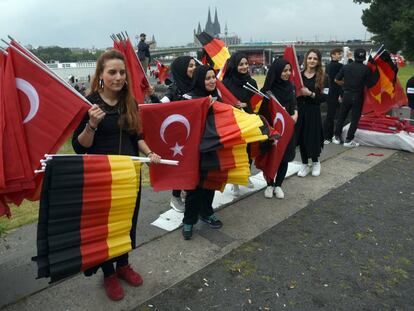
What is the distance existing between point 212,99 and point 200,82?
0.70 feet

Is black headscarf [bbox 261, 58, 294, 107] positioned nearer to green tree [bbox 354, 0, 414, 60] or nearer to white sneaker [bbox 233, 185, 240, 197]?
white sneaker [bbox 233, 185, 240, 197]

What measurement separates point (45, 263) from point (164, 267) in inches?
47.9

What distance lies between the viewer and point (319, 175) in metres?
6.07

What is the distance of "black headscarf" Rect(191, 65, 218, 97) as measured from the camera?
3869mm

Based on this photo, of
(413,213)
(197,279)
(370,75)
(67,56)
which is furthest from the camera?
(67,56)

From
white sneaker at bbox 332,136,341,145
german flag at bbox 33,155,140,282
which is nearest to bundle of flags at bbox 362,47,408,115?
white sneaker at bbox 332,136,341,145

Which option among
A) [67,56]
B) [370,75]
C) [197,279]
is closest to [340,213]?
[197,279]

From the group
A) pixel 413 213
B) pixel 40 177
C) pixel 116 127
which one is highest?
pixel 116 127

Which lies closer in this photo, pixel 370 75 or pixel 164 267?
pixel 164 267

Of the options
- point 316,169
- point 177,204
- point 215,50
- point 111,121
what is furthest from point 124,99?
point 215,50

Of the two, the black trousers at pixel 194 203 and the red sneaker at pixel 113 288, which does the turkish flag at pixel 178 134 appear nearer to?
the black trousers at pixel 194 203

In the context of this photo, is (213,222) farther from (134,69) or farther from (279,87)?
(134,69)

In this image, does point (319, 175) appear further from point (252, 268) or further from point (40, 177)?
point (40, 177)

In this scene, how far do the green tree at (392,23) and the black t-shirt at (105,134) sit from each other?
25.5 metres
